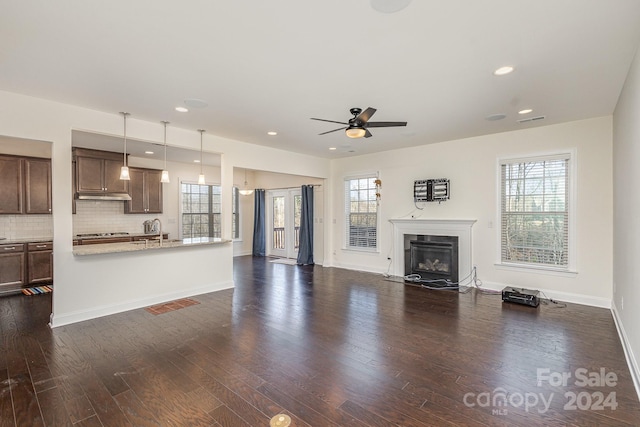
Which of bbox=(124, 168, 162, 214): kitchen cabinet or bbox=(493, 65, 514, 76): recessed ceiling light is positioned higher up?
bbox=(493, 65, 514, 76): recessed ceiling light

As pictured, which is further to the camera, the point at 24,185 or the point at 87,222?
the point at 87,222

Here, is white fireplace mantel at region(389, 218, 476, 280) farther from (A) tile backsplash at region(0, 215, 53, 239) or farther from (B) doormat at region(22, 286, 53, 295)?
(A) tile backsplash at region(0, 215, 53, 239)

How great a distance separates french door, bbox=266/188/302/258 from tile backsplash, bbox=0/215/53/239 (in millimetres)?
5442

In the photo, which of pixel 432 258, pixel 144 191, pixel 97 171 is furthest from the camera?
pixel 144 191

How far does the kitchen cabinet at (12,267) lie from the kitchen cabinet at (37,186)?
28.3 inches

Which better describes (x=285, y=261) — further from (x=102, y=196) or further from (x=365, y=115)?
(x=365, y=115)

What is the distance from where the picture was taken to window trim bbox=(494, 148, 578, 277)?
485 cm

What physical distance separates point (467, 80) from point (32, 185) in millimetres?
7319

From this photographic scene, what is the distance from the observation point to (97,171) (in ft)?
20.5

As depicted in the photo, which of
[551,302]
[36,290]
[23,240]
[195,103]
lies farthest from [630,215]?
[23,240]

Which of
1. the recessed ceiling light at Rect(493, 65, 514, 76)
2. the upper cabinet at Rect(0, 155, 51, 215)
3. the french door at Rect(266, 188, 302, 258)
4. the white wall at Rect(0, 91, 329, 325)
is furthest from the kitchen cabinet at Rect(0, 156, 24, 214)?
the recessed ceiling light at Rect(493, 65, 514, 76)

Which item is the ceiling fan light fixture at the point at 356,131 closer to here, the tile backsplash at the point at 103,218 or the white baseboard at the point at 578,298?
the white baseboard at the point at 578,298

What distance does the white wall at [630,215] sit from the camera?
2654 millimetres

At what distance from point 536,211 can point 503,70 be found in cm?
316
